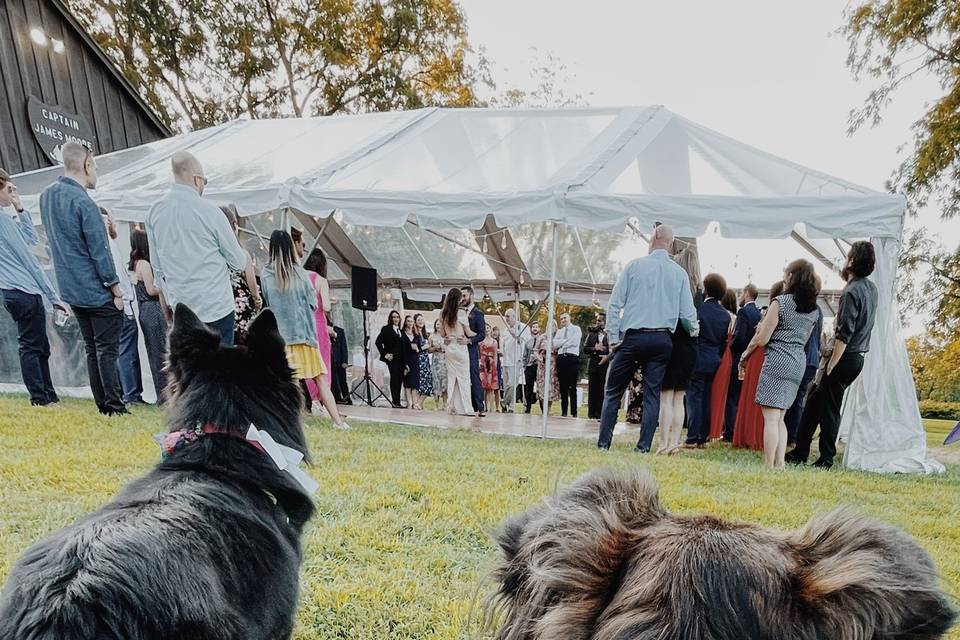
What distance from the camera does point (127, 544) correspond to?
126cm

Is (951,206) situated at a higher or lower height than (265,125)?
lower

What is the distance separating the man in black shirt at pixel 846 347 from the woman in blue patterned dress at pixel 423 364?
7.29 m

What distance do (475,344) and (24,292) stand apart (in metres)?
6.02

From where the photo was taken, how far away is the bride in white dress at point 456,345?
29.7 ft

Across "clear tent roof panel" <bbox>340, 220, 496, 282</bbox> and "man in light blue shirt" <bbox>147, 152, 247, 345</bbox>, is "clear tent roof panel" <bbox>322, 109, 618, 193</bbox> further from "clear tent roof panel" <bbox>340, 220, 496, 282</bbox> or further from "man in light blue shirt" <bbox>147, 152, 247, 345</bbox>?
"clear tent roof panel" <bbox>340, 220, 496, 282</bbox>

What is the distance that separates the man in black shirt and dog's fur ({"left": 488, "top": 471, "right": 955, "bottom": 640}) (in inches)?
212

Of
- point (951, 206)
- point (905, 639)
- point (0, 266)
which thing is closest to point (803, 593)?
point (905, 639)

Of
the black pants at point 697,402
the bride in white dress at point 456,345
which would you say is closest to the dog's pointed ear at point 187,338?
the black pants at point 697,402

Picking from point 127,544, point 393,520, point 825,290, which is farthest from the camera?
point 825,290

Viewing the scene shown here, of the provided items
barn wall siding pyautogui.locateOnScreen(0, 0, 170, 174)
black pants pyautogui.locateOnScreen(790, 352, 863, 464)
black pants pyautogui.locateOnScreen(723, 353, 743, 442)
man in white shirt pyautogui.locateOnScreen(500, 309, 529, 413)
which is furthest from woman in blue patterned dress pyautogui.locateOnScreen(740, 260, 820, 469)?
barn wall siding pyautogui.locateOnScreen(0, 0, 170, 174)

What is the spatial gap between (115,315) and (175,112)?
646 inches

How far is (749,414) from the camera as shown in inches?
264

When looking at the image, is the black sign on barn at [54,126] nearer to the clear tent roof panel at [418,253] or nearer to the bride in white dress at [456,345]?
the clear tent roof panel at [418,253]

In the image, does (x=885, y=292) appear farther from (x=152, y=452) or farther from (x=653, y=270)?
(x=152, y=452)
